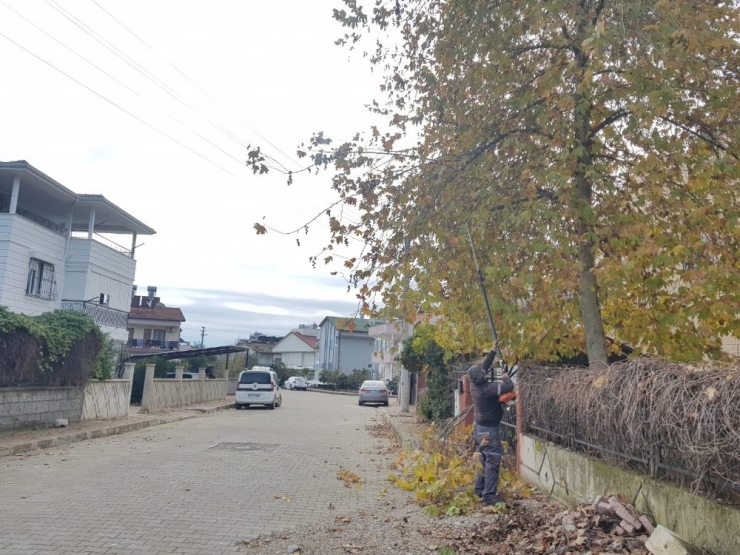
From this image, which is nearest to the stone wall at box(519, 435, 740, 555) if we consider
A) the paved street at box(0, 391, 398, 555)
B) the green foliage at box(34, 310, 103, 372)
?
the paved street at box(0, 391, 398, 555)

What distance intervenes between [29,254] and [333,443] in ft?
50.3

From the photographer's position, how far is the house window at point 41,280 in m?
25.1

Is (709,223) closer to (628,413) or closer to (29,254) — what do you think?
(628,413)

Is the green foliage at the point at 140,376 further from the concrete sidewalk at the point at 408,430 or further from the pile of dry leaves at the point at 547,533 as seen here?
the pile of dry leaves at the point at 547,533

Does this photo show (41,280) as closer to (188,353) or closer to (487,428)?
(188,353)

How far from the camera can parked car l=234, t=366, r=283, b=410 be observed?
98.8ft

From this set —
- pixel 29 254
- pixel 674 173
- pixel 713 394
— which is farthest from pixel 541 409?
pixel 29 254

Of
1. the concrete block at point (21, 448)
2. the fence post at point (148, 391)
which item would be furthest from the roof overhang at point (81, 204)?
the concrete block at point (21, 448)

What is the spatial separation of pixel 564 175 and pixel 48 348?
1323 centimetres

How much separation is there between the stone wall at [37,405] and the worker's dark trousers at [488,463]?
1103 cm

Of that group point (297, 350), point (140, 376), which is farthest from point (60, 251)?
point (297, 350)

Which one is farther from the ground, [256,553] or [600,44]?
[600,44]

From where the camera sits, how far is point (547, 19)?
26.1 ft

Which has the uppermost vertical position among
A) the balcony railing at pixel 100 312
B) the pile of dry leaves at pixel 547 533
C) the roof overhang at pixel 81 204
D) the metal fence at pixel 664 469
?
the roof overhang at pixel 81 204
